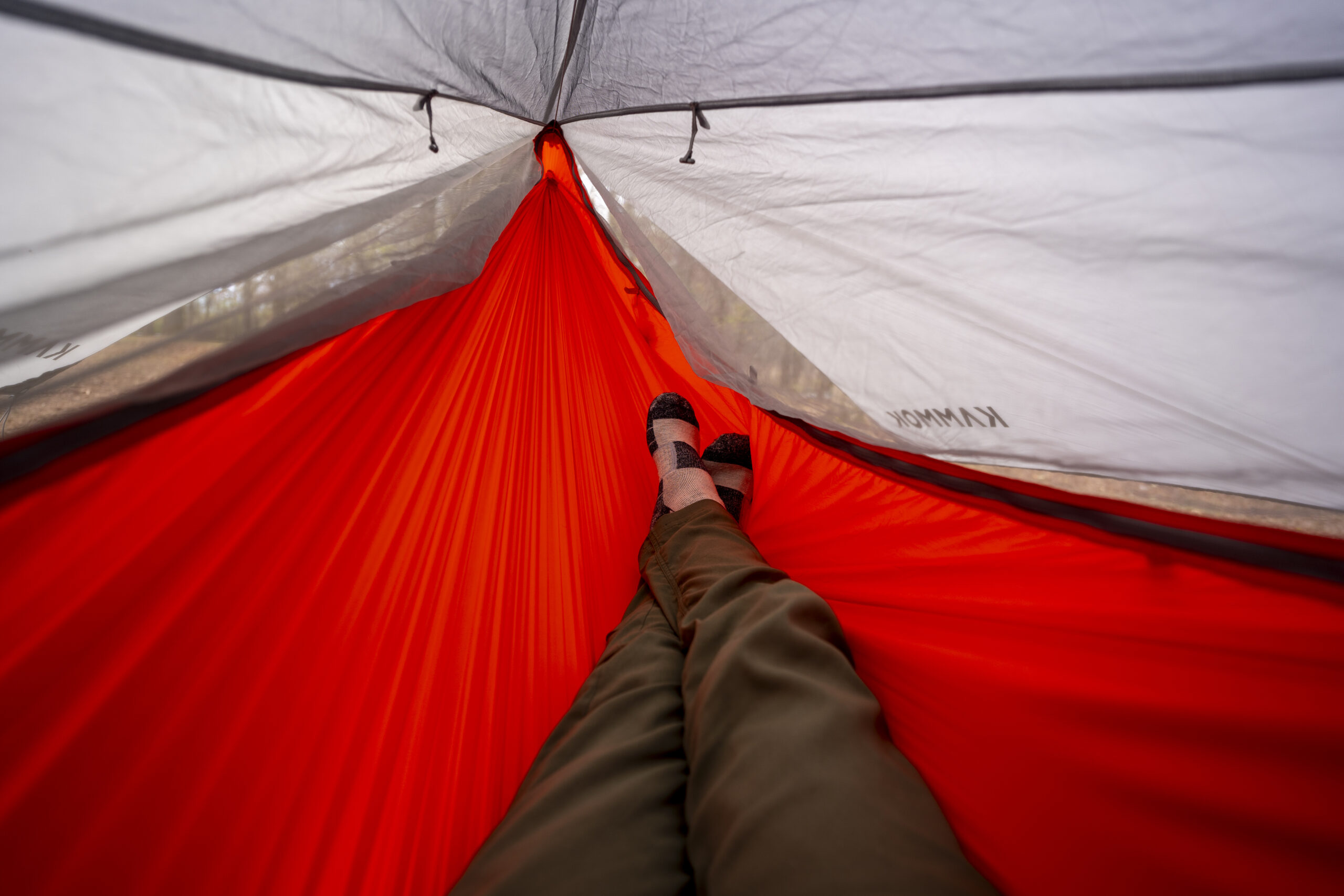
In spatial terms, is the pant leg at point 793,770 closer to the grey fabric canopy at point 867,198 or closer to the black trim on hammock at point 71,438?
the grey fabric canopy at point 867,198

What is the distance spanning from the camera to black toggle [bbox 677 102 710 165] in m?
0.89

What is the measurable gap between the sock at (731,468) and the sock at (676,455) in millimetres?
32

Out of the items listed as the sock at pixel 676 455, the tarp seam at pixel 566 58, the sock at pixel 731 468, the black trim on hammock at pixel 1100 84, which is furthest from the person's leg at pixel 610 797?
the tarp seam at pixel 566 58

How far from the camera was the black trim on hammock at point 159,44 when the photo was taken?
0.42m

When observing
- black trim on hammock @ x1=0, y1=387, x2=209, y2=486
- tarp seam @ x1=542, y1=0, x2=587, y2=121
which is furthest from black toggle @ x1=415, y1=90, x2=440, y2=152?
black trim on hammock @ x1=0, y1=387, x2=209, y2=486

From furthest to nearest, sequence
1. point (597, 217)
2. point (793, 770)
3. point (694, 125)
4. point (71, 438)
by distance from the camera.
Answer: point (597, 217) → point (694, 125) → point (71, 438) → point (793, 770)

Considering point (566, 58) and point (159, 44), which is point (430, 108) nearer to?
point (566, 58)

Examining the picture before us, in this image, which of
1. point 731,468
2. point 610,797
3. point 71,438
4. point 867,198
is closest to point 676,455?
point 731,468

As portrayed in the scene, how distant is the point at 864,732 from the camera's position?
0.44 metres

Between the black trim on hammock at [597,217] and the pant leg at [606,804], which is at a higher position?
the black trim on hammock at [597,217]

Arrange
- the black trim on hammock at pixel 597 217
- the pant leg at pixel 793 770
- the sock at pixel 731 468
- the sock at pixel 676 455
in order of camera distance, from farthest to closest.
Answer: the black trim on hammock at pixel 597 217
the sock at pixel 731 468
the sock at pixel 676 455
the pant leg at pixel 793 770

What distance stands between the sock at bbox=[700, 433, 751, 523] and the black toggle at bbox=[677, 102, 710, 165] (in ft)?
1.53

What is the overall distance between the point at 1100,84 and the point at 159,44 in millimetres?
797

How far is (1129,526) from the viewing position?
643 mm
